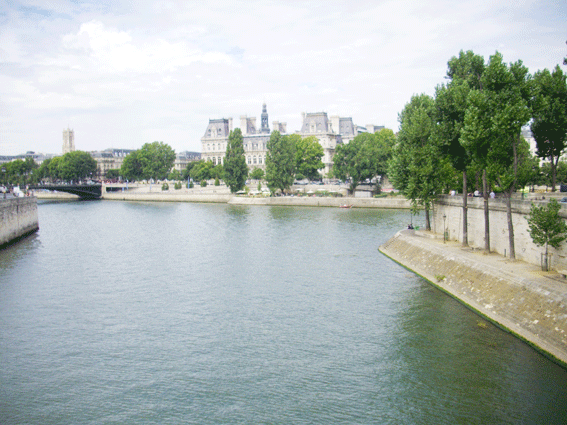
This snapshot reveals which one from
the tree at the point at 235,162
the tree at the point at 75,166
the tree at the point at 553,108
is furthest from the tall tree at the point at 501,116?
the tree at the point at 75,166

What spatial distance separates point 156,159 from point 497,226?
136 metres

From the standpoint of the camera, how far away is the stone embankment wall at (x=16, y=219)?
5683cm

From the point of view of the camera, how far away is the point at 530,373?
22266mm

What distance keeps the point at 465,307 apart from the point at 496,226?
36.8ft

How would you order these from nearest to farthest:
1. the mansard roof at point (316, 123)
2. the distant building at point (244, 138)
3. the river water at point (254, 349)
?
the river water at point (254, 349)
the mansard roof at point (316, 123)
the distant building at point (244, 138)

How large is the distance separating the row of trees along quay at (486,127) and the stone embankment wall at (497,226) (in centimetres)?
98

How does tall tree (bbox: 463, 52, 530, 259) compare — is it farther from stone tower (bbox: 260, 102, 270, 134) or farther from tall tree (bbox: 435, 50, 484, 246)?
stone tower (bbox: 260, 102, 270, 134)

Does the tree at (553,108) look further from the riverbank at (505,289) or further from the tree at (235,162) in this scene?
the tree at (235,162)

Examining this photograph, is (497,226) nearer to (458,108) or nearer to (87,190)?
(458,108)

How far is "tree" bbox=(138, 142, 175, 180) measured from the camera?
161 m

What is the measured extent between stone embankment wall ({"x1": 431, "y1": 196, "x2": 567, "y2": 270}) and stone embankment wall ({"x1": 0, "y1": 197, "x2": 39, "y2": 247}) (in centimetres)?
4631

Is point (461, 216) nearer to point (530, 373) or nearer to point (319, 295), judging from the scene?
point (319, 295)

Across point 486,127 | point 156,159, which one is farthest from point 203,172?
point 486,127

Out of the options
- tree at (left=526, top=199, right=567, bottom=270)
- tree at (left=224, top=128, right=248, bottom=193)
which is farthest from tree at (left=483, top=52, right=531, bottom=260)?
tree at (left=224, top=128, right=248, bottom=193)
